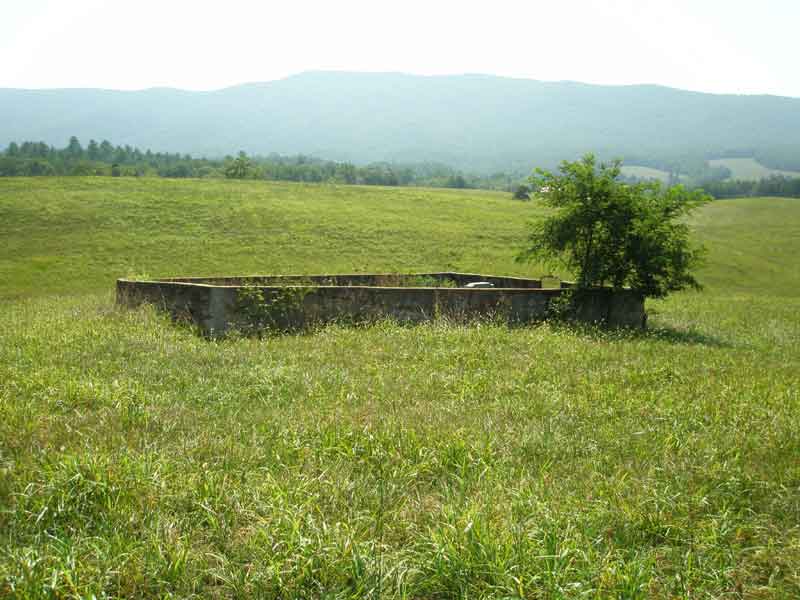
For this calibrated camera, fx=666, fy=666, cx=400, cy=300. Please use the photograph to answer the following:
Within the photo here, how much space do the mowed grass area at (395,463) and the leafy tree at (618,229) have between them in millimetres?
2401

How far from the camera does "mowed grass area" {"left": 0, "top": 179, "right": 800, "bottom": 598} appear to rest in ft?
12.5

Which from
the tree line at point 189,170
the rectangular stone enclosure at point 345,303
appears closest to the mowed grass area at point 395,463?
the rectangular stone enclosure at point 345,303

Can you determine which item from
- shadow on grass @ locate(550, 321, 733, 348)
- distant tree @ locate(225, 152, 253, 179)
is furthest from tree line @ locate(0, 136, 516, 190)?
shadow on grass @ locate(550, 321, 733, 348)

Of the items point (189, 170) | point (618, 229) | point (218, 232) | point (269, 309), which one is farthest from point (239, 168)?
point (269, 309)

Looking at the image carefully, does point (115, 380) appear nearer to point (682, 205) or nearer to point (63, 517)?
point (63, 517)

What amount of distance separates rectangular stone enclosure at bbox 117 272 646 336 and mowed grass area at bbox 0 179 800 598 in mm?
780

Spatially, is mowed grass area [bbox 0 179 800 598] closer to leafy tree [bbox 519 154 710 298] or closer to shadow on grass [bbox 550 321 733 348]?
shadow on grass [bbox 550 321 733 348]

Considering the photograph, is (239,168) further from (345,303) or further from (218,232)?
(345,303)

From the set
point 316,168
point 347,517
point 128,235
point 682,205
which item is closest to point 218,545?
point 347,517

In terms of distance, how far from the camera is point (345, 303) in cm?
1503

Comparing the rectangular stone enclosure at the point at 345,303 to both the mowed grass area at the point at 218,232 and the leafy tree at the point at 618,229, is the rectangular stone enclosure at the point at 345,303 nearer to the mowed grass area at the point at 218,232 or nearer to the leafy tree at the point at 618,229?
the leafy tree at the point at 618,229

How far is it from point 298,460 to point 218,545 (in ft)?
5.08

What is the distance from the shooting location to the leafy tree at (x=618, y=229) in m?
16.4

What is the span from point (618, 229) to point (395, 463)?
12849 millimetres
